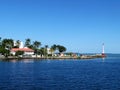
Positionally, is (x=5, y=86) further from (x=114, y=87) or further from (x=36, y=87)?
(x=114, y=87)

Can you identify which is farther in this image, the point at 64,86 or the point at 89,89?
the point at 64,86

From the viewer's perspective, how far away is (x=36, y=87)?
64250 millimetres

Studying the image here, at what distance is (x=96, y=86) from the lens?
66188 millimetres

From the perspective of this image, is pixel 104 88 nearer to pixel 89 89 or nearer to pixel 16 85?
pixel 89 89

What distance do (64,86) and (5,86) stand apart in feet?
39.9

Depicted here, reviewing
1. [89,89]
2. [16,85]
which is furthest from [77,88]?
[16,85]

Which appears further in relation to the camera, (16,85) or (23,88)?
(16,85)

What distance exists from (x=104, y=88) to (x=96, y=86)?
330cm

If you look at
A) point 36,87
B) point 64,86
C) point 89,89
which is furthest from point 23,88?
point 89,89

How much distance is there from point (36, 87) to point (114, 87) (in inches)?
626

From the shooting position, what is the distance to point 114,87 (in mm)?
64688

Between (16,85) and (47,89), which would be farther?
(16,85)

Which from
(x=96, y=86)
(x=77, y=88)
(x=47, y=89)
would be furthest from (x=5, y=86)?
(x=96, y=86)

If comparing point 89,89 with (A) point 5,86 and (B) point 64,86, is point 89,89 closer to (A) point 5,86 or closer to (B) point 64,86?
(B) point 64,86
